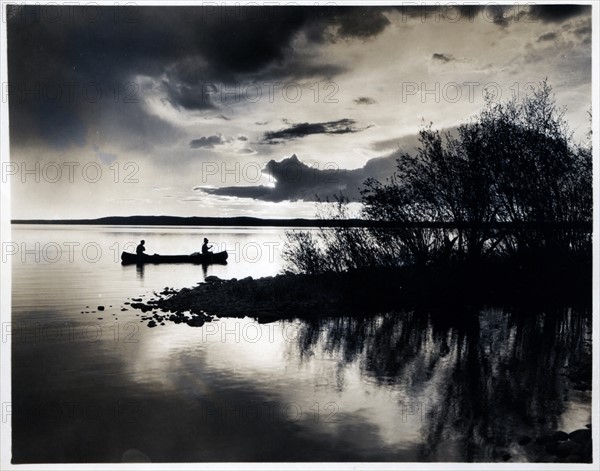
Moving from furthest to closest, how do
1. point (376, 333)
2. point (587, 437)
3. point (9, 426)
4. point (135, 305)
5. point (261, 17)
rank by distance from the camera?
point (135, 305), point (376, 333), point (261, 17), point (9, 426), point (587, 437)

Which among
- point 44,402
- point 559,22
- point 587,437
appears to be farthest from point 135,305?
point 559,22

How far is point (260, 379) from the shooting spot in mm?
4160

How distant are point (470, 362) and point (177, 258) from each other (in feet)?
15.0

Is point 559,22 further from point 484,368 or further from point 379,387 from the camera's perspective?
point 379,387

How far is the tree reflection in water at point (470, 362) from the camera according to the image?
11.6ft

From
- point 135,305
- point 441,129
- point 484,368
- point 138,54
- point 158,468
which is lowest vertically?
point 158,468

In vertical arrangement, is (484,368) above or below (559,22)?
below

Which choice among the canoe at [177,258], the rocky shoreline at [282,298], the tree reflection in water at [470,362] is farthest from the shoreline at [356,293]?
the canoe at [177,258]

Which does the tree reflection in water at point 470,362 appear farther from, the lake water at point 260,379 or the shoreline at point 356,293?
the shoreline at point 356,293

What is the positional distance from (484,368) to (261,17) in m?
3.67

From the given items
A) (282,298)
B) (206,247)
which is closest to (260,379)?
(282,298)

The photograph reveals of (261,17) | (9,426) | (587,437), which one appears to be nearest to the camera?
(587,437)

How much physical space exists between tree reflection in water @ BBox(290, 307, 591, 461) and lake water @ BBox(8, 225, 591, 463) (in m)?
0.01

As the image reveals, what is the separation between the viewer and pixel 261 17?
4.20 m
